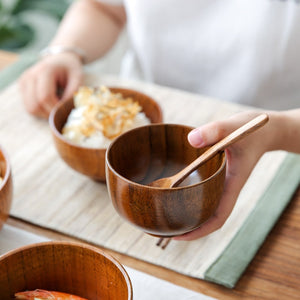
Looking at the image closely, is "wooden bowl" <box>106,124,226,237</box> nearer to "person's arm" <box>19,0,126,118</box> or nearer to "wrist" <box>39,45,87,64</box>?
"person's arm" <box>19,0,126,118</box>

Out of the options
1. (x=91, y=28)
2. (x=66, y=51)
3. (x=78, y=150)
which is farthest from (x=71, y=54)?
(x=78, y=150)

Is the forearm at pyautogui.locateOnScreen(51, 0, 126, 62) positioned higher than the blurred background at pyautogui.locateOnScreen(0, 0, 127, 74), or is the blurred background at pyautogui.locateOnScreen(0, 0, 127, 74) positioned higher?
the forearm at pyautogui.locateOnScreen(51, 0, 126, 62)

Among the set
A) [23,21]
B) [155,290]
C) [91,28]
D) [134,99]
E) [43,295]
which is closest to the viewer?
[43,295]

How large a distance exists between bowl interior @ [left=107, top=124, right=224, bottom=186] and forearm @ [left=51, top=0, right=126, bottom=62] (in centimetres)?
65

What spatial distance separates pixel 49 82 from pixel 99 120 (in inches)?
12.1

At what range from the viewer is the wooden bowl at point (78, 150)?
0.81m

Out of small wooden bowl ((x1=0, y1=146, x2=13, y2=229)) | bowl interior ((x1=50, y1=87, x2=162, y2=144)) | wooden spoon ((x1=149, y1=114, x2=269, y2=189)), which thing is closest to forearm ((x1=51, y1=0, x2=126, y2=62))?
bowl interior ((x1=50, y1=87, x2=162, y2=144))

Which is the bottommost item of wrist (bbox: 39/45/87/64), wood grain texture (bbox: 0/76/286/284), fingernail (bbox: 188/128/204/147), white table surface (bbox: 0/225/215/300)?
wood grain texture (bbox: 0/76/286/284)

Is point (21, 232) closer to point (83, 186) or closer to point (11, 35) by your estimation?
point (83, 186)

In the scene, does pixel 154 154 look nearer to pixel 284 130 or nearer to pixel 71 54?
pixel 284 130

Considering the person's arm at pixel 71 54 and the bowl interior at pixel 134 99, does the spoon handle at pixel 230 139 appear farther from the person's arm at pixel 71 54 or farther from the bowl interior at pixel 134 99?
the person's arm at pixel 71 54

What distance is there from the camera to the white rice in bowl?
2.80ft

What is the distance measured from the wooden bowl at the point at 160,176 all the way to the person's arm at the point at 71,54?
1.37 feet

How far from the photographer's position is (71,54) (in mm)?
1232
